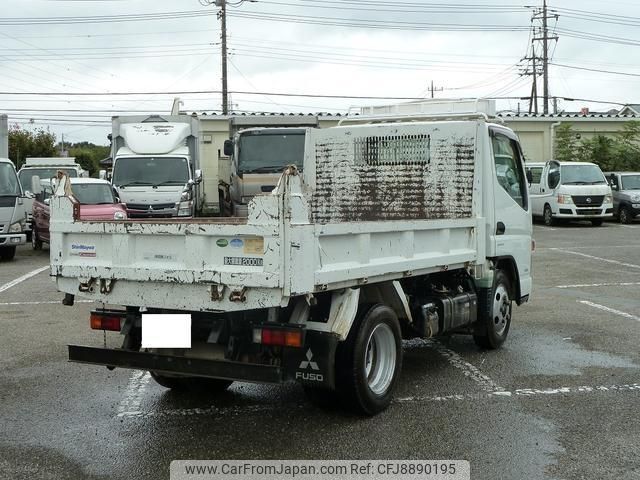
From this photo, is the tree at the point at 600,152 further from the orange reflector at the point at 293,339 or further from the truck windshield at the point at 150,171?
the orange reflector at the point at 293,339

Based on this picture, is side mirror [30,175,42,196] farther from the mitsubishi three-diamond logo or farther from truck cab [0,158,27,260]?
the mitsubishi three-diamond logo

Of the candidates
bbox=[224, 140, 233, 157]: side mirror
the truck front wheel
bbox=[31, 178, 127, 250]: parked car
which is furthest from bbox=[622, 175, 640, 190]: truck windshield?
bbox=[31, 178, 127, 250]: parked car

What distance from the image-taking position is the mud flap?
505 cm

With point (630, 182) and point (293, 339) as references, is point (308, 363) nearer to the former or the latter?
point (293, 339)

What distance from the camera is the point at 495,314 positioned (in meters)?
7.83

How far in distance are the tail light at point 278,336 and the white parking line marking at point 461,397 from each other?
3.67 ft

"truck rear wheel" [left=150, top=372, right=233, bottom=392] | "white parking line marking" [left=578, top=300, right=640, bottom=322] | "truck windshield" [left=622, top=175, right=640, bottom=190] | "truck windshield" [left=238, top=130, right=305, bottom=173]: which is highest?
"truck windshield" [left=238, top=130, right=305, bottom=173]

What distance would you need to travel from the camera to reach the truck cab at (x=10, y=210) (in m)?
16.2

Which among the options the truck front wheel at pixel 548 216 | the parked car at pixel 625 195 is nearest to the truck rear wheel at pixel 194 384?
the truck front wheel at pixel 548 216

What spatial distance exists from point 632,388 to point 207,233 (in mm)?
4084

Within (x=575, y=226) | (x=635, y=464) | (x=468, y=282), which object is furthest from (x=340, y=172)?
(x=575, y=226)

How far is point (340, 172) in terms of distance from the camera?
7711mm

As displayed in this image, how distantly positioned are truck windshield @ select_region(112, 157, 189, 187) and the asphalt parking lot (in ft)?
31.2

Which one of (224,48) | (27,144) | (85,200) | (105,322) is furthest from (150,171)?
(27,144)
